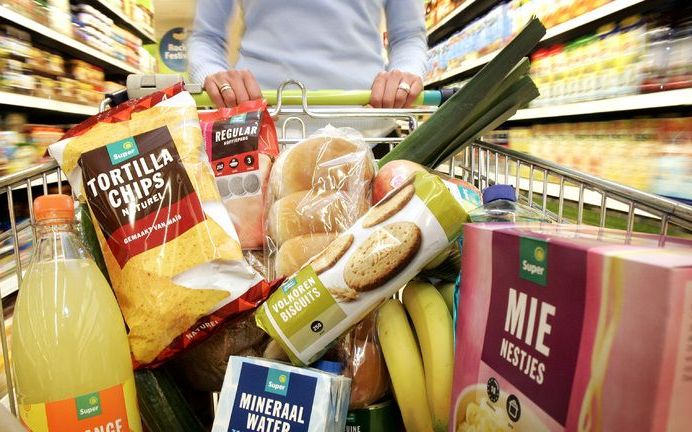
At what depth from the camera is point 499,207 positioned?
0.72 metres

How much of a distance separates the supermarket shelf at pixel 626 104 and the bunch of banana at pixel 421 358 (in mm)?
1618

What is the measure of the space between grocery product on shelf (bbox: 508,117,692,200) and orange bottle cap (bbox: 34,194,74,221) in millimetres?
2057

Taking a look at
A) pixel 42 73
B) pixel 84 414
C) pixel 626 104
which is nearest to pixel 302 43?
pixel 84 414

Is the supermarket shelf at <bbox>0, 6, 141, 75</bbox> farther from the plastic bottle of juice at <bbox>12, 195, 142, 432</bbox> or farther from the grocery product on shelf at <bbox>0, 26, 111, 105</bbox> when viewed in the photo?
the plastic bottle of juice at <bbox>12, 195, 142, 432</bbox>

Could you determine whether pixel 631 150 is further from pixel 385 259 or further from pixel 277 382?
pixel 277 382

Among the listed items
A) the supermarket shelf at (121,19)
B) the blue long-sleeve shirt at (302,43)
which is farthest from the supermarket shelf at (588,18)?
the supermarket shelf at (121,19)

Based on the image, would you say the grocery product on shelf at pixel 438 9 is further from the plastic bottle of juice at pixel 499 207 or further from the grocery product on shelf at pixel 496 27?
the plastic bottle of juice at pixel 499 207

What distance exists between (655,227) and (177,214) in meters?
1.65

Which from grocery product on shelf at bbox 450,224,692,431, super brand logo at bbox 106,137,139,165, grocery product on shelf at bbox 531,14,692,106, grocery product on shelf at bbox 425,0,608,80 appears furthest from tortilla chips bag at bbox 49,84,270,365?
grocery product on shelf at bbox 531,14,692,106

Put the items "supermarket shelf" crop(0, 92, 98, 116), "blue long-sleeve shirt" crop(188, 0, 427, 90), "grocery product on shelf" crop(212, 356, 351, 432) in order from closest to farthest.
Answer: "grocery product on shelf" crop(212, 356, 351, 432), "blue long-sleeve shirt" crop(188, 0, 427, 90), "supermarket shelf" crop(0, 92, 98, 116)

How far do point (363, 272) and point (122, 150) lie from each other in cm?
42

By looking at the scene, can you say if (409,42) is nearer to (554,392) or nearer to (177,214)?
(177,214)

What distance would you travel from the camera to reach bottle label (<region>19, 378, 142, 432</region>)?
588mm

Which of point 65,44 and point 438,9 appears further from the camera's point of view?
point 438,9
